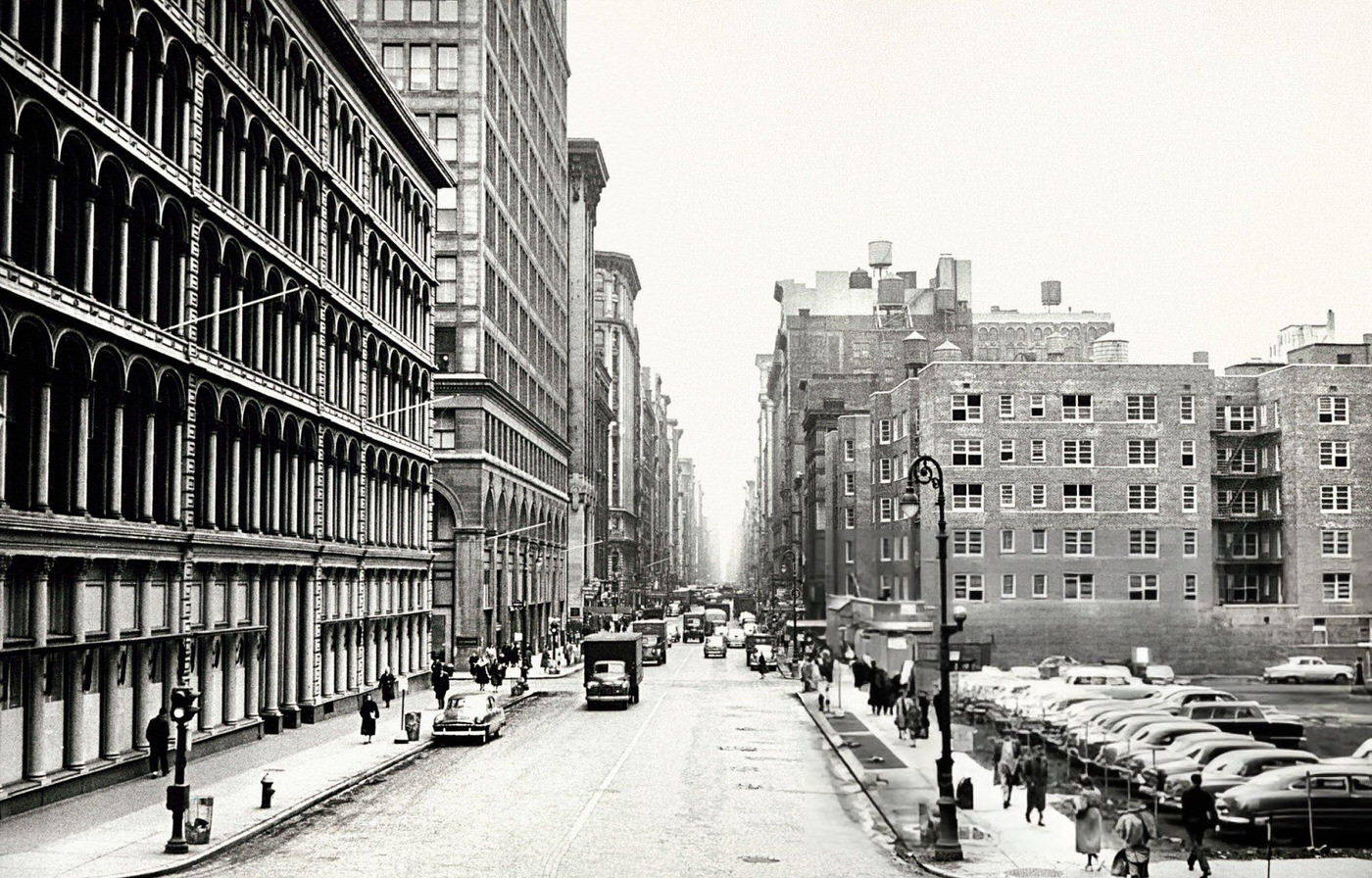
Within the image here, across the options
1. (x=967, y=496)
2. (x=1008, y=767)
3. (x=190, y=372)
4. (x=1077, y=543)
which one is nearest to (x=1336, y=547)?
(x=1077, y=543)

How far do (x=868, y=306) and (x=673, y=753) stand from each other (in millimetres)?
124612

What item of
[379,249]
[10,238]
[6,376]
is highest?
[379,249]

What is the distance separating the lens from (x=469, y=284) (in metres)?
85.6

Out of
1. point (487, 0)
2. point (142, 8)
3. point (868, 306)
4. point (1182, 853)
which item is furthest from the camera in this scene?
point (868, 306)

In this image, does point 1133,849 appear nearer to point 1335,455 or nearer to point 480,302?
point 1335,455

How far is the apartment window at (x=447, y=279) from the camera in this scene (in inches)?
3366

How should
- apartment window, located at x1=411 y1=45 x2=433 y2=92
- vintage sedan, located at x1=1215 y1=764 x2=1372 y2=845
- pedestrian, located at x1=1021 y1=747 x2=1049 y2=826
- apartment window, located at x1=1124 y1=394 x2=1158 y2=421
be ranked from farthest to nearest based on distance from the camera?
apartment window, located at x1=411 y1=45 x2=433 y2=92, apartment window, located at x1=1124 y1=394 x2=1158 y2=421, pedestrian, located at x1=1021 y1=747 x2=1049 y2=826, vintage sedan, located at x1=1215 y1=764 x2=1372 y2=845

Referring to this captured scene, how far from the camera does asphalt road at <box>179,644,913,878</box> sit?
989 inches

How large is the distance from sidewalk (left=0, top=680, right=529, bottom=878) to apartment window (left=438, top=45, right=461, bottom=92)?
155 ft

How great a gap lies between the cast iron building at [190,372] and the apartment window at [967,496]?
31422 millimetres

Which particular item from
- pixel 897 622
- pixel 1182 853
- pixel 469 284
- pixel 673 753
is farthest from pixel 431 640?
pixel 1182 853

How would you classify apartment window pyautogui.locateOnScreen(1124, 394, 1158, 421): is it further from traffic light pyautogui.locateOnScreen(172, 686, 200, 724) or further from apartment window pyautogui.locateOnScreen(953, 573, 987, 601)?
traffic light pyautogui.locateOnScreen(172, 686, 200, 724)

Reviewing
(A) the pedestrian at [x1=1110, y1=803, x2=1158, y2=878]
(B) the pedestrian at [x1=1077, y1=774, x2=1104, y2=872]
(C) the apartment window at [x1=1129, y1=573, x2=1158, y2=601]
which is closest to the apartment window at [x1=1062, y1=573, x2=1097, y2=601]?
(C) the apartment window at [x1=1129, y1=573, x2=1158, y2=601]

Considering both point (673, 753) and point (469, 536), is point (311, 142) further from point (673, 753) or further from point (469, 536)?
point (469, 536)
